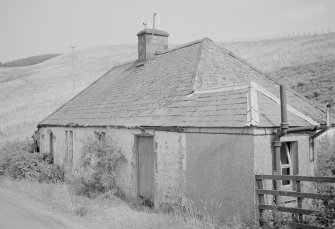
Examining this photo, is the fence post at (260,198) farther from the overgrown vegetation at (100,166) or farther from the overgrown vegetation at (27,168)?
the overgrown vegetation at (27,168)

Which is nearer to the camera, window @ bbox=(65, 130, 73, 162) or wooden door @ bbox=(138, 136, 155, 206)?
wooden door @ bbox=(138, 136, 155, 206)

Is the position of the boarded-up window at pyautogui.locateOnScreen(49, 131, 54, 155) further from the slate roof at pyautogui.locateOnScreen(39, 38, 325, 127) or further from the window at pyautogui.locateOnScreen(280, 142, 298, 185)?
the window at pyautogui.locateOnScreen(280, 142, 298, 185)

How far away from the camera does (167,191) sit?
1039cm

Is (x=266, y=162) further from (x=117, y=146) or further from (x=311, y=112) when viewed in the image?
(x=117, y=146)

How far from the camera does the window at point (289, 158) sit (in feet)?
29.8

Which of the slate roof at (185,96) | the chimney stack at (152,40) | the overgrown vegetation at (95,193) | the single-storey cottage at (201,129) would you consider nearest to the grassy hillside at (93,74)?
the slate roof at (185,96)

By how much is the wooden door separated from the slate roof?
2.38 ft

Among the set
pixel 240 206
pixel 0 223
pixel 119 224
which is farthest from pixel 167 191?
pixel 0 223

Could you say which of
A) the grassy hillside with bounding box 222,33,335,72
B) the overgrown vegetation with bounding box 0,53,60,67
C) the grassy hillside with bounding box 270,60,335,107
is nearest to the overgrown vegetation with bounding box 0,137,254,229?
the grassy hillside with bounding box 270,60,335,107

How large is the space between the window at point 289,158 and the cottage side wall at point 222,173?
152 cm

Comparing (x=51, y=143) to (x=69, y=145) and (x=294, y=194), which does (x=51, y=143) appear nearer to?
(x=69, y=145)

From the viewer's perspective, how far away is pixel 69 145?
1700 cm

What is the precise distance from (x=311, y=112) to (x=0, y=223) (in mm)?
9680

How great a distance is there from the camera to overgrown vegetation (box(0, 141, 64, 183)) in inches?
631
